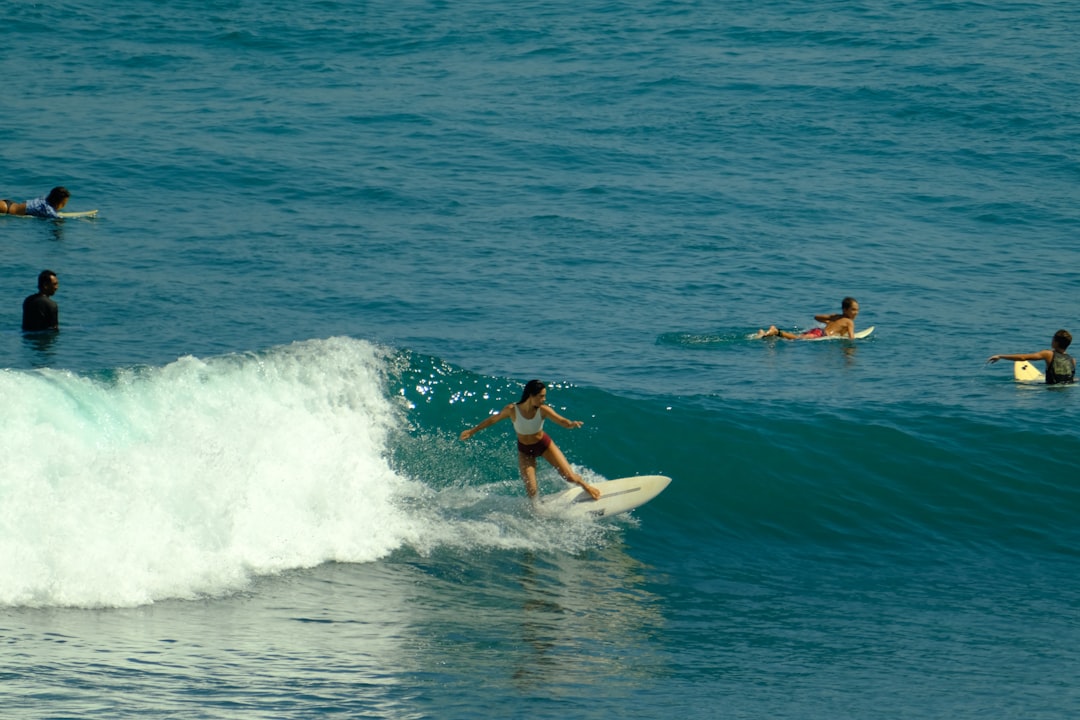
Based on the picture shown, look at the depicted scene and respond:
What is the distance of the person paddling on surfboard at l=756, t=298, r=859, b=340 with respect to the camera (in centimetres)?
2162

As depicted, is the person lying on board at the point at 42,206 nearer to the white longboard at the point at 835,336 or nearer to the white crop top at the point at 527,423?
the white longboard at the point at 835,336

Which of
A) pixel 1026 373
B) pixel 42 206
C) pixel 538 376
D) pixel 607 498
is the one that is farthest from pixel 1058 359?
pixel 42 206

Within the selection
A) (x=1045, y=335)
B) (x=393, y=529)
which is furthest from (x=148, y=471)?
(x=1045, y=335)

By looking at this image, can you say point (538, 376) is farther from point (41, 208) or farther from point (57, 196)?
point (41, 208)

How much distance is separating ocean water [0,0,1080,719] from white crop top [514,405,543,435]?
803mm

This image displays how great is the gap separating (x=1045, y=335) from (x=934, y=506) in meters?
7.94

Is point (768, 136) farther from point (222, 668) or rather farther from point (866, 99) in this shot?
point (222, 668)

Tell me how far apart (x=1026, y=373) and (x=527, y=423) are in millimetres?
9326

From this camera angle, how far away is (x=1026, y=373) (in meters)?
19.8

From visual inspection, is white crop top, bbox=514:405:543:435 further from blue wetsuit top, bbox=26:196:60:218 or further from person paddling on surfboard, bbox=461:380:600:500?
blue wetsuit top, bbox=26:196:60:218

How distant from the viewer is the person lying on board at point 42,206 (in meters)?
27.1

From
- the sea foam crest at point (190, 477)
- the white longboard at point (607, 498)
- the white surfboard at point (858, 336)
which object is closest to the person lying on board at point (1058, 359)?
the white surfboard at point (858, 336)

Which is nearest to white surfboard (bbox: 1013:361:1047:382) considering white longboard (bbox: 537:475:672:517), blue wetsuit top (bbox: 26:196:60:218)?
white longboard (bbox: 537:475:672:517)

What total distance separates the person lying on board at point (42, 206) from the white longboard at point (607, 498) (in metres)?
16.6
